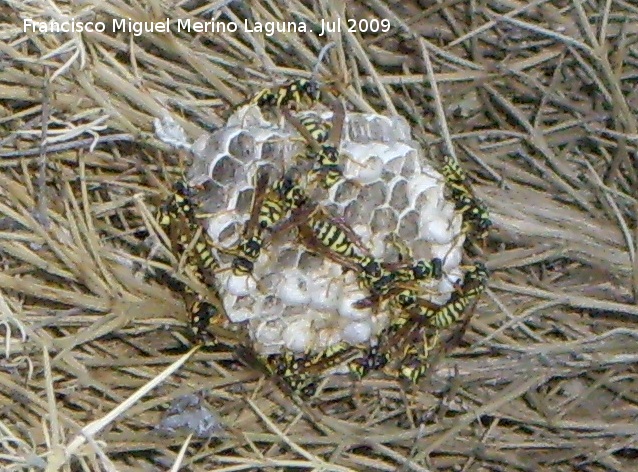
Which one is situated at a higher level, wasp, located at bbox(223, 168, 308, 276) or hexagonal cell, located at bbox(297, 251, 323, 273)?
wasp, located at bbox(223, 168, 308, 276)

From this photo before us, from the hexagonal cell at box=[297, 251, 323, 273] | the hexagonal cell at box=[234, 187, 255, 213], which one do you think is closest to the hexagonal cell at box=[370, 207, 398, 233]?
the hexagonal cell at box=[297, 251, 323, 273]

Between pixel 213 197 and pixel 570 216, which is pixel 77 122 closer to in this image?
pixel 213 197

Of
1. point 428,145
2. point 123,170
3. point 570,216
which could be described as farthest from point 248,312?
point 570,216

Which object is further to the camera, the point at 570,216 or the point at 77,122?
the point at 570,216

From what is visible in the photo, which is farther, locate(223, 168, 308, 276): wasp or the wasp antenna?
the wasp antenna

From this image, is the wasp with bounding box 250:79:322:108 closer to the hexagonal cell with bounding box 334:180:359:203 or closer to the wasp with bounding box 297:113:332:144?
the wasp with bounding box 297:113:332:144

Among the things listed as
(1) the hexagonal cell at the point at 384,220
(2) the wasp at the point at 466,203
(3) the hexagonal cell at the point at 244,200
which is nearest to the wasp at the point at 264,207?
(3) the hexagonal cell at the point at 244,200

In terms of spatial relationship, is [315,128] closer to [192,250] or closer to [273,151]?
[273,151]
